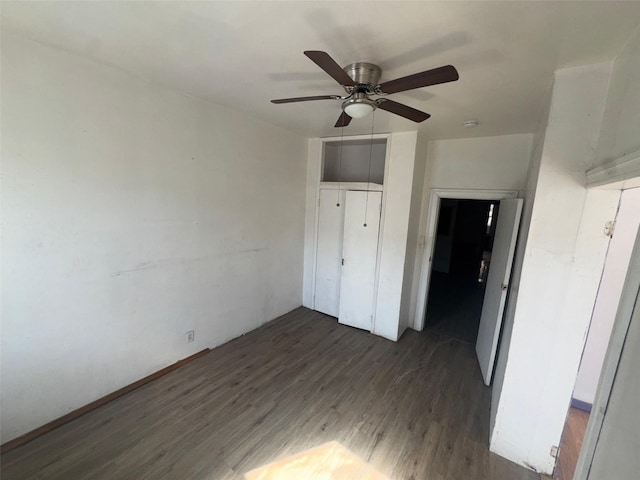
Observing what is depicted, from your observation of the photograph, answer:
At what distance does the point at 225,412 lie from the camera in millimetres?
2191

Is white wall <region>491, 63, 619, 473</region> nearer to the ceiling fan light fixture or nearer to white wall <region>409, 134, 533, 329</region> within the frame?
the ceiling fan light fixture

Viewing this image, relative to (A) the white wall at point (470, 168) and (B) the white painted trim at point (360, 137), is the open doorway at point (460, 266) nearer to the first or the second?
(A) the white wall at point (470, 168)

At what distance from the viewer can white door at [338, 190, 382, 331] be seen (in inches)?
137

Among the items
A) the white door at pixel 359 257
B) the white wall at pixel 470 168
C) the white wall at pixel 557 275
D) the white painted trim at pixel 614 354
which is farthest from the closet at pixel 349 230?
the white painted trim at pixel 614 354

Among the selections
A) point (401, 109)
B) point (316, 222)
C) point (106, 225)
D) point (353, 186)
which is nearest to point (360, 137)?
point (353, 186)

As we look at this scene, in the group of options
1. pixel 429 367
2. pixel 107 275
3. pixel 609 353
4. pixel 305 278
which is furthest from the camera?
pixel 305 278

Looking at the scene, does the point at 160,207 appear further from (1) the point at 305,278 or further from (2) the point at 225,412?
(1) the point at 305,278

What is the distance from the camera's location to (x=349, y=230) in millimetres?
3650

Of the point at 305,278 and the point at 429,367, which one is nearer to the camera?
the point at 429,367

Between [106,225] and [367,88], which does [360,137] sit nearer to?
[367,88]

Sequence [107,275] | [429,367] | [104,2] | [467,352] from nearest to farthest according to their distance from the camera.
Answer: [104,2], [107,275], [429,367], [467,352]

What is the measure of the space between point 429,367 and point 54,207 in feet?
11.8

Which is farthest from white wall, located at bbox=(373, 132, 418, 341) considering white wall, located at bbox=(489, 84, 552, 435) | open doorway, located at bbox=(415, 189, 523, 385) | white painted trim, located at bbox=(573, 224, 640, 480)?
white painted trim, located at bbox=(573, 224, 640, 480)

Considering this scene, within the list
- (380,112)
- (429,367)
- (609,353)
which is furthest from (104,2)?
(429,367)
